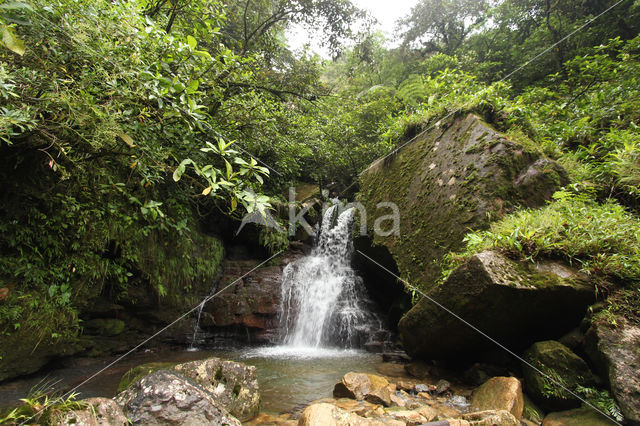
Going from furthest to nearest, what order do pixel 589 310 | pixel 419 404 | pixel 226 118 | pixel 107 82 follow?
pixel 226 118
pixel 419 404
pixel 589 310
pixel 107 82

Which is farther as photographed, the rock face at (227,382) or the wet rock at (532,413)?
the rock face at (227,382)

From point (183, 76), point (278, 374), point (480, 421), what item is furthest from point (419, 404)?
point (183, 76)

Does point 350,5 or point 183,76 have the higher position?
point 350,5

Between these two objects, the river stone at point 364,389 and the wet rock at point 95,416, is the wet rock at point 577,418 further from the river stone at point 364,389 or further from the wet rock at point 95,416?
the wet rock at point 95,416

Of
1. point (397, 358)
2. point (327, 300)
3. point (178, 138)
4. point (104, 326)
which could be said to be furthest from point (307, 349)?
point (178, 138)

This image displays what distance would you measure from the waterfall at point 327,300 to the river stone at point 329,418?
142 inches

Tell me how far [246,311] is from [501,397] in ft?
17.1

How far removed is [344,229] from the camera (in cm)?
806

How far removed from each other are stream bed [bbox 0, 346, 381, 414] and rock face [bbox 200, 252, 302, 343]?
0.44 m

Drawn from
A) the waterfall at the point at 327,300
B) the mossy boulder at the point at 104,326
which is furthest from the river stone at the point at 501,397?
the mossy boulder at the point at 104,326

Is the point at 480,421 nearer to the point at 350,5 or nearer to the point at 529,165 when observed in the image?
the point at 529,165

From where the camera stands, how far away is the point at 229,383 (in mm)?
2951

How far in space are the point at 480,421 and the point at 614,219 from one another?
252 centimetres

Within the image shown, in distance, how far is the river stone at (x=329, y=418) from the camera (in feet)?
7.75
